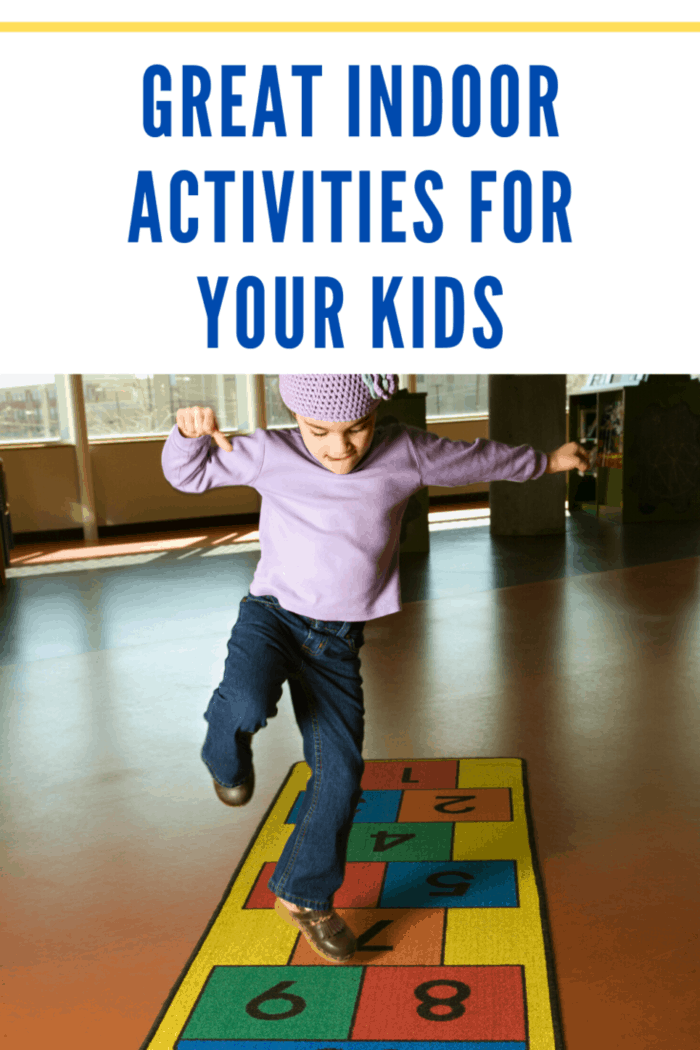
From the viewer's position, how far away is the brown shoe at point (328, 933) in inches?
75.0

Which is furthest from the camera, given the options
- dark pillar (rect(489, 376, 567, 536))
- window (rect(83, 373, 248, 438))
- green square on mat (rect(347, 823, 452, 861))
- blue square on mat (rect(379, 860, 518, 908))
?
window (rect(83, 373, 248, 438))

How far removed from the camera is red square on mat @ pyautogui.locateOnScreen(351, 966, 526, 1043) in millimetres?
1685

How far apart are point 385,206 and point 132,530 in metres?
8.11

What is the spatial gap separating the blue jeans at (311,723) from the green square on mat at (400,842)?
51cm

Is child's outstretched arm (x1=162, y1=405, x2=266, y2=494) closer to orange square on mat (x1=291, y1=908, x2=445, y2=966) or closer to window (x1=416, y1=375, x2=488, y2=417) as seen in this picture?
orange square on mat (x1=291, y1=908, x2=445, y2=966)

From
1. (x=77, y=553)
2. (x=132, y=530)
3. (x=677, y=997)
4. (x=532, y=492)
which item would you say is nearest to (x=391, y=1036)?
(x=677, y=997)

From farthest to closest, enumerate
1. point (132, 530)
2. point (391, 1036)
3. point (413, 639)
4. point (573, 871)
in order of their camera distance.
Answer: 1. point (132, 530)
2. point (413, 639)
3. point (573, 871)
4. point (391, 1036)

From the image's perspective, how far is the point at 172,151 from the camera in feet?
6.26

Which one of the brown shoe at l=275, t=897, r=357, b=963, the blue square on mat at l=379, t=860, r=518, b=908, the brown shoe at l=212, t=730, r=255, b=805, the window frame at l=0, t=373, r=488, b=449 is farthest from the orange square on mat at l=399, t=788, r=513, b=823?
the window frame at l=0, t=373, r=488, b=449

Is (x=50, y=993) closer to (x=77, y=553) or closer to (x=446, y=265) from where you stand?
(x=446, y=265)

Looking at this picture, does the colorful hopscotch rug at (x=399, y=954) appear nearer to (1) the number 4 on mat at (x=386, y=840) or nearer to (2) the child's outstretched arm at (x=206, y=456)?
(1) the number 4 on mat at (x=386, y=840)

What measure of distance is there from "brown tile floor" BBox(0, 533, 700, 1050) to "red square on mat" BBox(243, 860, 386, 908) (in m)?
0.10

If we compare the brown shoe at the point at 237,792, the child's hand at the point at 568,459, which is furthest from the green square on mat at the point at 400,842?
the child's hand at the point at 568,459

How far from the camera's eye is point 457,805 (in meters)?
2.65
